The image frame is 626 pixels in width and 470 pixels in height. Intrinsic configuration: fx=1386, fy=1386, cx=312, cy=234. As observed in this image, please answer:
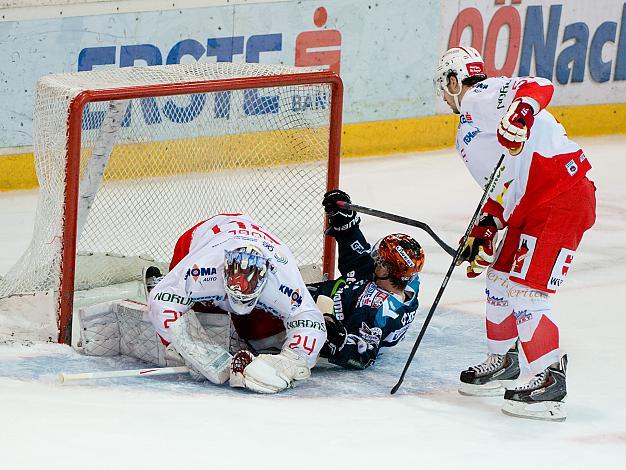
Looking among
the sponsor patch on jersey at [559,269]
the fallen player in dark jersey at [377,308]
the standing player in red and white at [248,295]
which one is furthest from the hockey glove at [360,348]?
the sponsor patch on jersey at [559,269]

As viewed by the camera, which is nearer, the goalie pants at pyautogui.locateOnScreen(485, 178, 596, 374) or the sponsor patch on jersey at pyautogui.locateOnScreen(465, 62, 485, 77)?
the goalie pants at pyautogui.locateOnScreen(485, 178, 596, 374)

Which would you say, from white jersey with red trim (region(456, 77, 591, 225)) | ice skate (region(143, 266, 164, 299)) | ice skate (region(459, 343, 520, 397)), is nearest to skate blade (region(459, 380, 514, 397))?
ice skate (region(459, 343, 520, 397))

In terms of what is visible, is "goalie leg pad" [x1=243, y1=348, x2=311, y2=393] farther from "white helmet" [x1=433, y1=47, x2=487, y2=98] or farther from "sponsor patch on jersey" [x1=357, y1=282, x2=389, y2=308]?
"white helmet" [x1=433, y1=47, x2=487, y2=98]

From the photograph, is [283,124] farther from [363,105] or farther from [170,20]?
[363,105]

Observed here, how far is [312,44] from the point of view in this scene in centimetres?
773

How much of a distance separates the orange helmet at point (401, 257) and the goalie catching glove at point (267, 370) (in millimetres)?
450

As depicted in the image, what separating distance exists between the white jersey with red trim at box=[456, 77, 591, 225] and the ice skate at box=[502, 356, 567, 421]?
1.54 feet

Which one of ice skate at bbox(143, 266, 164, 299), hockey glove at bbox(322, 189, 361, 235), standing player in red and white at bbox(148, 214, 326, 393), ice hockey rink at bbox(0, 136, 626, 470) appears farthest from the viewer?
ice skate at bbox(143, 266, 164, 299)

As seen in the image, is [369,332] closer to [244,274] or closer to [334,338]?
[334,338]

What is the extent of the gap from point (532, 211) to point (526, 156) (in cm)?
16

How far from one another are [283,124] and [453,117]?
3.12 meters

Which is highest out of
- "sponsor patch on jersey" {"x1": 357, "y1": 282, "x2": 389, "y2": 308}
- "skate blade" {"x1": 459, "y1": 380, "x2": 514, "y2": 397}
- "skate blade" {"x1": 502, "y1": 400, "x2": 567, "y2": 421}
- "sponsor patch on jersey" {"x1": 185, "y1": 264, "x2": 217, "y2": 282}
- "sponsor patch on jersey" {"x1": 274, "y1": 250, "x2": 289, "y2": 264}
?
"sponsor patch on jersey" {"x1": 274, "y1": 250, "x2": 289, "y2": 264}

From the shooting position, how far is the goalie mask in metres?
4.09

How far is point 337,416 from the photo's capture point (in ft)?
13.1
